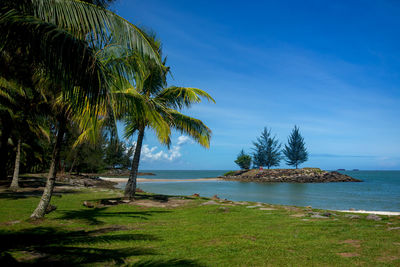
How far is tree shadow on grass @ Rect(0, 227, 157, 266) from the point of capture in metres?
4.77

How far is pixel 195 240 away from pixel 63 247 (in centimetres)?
284

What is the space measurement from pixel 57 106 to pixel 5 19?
487cm

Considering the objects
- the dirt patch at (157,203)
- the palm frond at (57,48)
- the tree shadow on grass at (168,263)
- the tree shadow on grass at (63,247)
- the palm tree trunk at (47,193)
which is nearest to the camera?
the palm frond at (57,48)

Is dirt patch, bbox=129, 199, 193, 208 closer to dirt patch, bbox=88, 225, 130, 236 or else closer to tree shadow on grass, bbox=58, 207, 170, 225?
tree shadow on grass, bbox=58, 207, 170, 225

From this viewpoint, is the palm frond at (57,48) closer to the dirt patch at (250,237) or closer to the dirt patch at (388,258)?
the dirt patch at (250,237)

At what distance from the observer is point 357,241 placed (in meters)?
6.14

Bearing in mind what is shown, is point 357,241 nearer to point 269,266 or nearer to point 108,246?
point 269,266

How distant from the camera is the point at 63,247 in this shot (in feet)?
18.2

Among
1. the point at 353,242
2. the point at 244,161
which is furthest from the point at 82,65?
the point at 244,161

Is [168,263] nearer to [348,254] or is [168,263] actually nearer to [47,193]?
[348,254]

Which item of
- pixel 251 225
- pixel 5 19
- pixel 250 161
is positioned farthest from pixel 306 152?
pixel 5 19

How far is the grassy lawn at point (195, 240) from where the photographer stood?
4957 millimetres

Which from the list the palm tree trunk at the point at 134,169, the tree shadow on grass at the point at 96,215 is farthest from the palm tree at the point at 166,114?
the tree shadow on grass at the point at 96,215

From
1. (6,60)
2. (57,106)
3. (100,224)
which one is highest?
→ (6,60)
